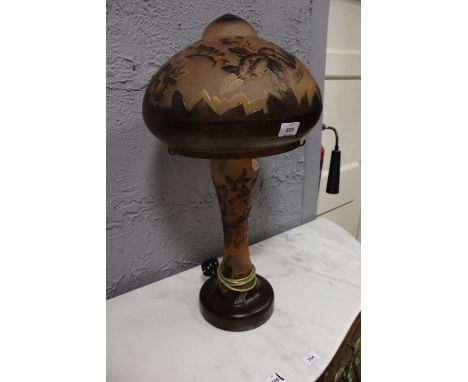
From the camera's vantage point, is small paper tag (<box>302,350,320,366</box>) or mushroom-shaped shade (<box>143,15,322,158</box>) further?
small paper tag (<box>302,350,320,366</box>)

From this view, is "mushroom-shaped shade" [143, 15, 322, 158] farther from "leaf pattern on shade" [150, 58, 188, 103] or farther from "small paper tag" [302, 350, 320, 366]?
"small paper tag" [302, 350, 320, 366]

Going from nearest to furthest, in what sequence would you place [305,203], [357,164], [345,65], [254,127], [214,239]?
[254,127] < [214,239] < [305,203] < [345,65] < [357,164]

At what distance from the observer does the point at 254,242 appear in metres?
0.96

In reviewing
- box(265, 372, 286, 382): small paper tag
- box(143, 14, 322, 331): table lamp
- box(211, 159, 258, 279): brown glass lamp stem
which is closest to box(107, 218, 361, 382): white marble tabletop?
box(265, 372, 286, 382): small paper tag

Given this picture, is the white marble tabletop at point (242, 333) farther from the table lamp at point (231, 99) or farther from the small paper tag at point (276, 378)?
the table lamp at point (231, 99)

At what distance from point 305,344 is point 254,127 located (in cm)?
41

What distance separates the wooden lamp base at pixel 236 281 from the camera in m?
0.59

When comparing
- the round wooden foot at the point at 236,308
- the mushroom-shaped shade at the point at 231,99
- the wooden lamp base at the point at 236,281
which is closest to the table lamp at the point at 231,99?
the mushroom-shaped shade at the point at 231,99

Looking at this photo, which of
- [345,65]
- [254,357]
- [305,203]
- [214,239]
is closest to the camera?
[254,357]

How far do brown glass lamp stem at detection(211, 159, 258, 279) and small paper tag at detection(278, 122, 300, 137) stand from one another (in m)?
0.11

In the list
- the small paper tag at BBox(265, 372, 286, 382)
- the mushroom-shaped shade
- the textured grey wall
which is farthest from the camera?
the textured grey wall

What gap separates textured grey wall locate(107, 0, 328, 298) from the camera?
25.3 inches

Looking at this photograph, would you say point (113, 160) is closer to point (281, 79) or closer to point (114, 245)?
point (114, 245)

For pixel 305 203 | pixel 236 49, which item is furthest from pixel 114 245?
pixel 305 203
